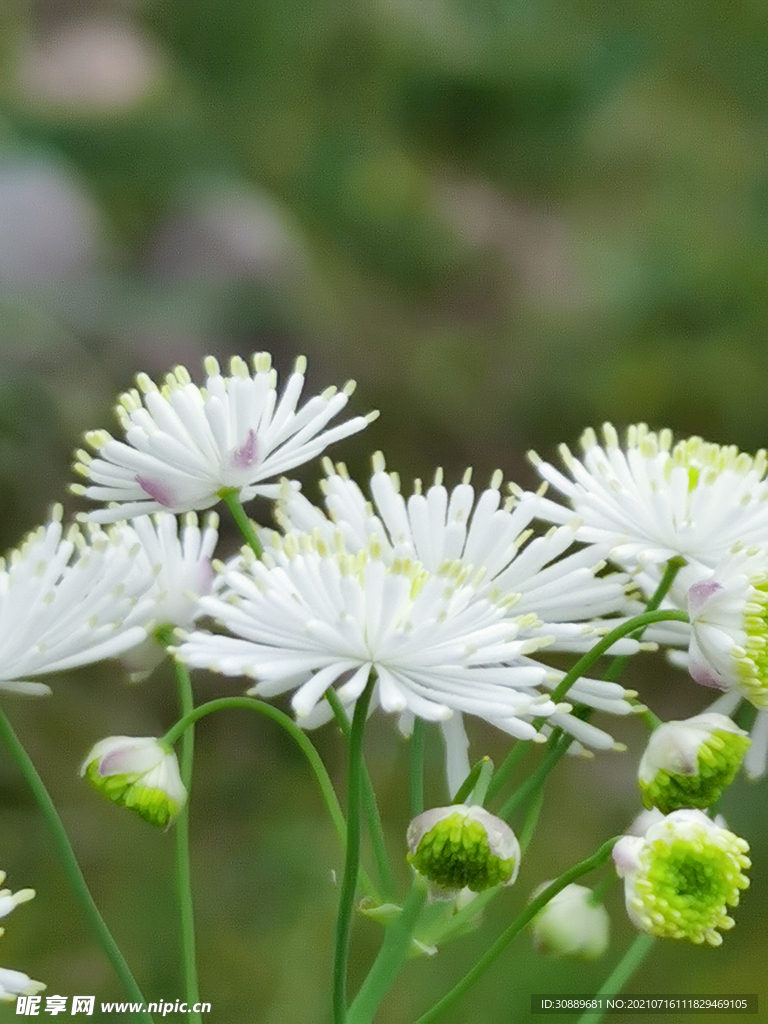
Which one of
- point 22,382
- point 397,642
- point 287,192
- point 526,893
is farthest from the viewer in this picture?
point 287,192

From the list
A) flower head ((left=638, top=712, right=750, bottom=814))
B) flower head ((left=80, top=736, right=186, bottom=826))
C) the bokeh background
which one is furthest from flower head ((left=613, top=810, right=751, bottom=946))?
the bokeh background

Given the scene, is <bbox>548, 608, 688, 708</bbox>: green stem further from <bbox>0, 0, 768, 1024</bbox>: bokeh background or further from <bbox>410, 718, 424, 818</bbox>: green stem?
<bbox>0, 0, 768, 1024</bbox>: bokeh background

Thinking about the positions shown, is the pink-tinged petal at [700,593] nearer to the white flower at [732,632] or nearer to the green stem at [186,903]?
the white flower at [732,632]

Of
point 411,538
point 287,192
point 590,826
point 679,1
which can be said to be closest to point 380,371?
point 287,192

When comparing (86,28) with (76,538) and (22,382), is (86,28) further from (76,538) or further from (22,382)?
(76,538)

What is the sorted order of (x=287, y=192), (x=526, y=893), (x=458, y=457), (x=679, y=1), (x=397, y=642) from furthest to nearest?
(x=679, y=1) → (x=287, y=192) → (x=458, y=457) → (x=526, y=893) → (x=397, y=642)

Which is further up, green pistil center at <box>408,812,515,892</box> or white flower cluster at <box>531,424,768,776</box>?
white flower cluster at <box>531,424,768,776</box>
